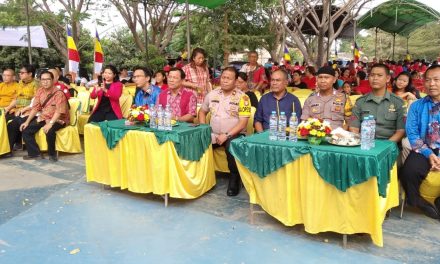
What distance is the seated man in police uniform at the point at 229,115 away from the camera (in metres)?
4.61

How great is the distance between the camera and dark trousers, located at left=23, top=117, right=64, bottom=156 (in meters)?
6.23

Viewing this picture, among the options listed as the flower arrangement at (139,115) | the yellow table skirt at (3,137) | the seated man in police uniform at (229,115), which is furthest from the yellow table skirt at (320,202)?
the yellow table skirt at (3,137)

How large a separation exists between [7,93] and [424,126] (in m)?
6.53

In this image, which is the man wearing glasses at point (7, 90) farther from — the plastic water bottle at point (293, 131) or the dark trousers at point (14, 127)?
the plastic water bottle at point (293, 131)

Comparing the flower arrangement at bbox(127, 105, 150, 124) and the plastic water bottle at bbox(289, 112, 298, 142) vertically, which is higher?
the flower arrangement at bbox(127, 105, 150, 124)

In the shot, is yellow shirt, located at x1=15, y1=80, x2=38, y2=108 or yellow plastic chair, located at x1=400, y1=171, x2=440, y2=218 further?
yellow shirt, located at x1=15, y1=80, x2=38, y2=108

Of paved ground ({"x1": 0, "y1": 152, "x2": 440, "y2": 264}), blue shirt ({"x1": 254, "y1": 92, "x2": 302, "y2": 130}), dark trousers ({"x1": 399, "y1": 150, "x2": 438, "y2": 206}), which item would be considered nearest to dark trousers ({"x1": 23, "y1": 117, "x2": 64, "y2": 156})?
paved ground ({"x1": 0, "y1": 152, "x2": 440, "y2": 264})

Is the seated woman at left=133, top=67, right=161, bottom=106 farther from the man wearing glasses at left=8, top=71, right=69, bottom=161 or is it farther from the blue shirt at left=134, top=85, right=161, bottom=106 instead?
the man wearing glasses at left=8, top=71, right=69, bottom=161

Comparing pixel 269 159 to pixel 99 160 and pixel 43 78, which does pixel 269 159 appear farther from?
pixel 43 78

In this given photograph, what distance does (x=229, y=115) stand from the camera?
4.70 metres

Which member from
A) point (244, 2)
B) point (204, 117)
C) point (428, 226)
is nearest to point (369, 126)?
point (428, 226)

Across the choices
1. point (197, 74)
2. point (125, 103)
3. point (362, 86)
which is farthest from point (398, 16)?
point (125, 103)

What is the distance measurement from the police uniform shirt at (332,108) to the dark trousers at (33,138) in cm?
407

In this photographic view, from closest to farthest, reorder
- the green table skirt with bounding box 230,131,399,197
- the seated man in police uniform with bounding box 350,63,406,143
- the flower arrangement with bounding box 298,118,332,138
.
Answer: the green table skirt with bounding box 230,131,399,197, the flower arrangement with bounding box 298,118,332,138, the seated man in police uniform with bounding box 350,63,406,143
